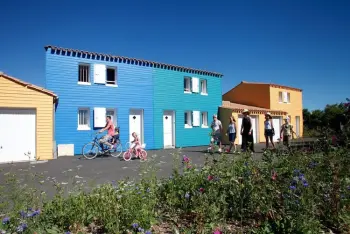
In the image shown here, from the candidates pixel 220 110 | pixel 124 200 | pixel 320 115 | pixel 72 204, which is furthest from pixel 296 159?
pixel 320 115

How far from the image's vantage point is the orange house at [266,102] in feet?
87.5

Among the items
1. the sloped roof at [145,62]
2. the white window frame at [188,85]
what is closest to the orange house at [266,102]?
the sloped roof at [145,62]

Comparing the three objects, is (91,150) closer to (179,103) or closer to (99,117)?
(99,117)

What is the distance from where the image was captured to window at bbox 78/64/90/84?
16500 millimetres

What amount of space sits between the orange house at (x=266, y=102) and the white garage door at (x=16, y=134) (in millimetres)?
17350

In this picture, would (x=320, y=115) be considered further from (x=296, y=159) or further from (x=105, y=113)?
(x=296, y=159)

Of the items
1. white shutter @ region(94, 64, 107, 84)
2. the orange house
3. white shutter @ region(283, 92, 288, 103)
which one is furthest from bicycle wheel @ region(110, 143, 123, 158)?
white shutter @ region(283, 92, 288, 103)

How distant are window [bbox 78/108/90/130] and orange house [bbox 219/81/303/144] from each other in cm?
1397

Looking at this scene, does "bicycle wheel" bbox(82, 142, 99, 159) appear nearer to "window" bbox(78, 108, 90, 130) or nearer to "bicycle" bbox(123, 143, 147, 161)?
"bicycle" bbox(123, 143, 147, 161)

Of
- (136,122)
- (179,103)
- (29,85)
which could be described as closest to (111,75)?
(136,122)

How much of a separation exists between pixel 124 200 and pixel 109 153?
1144 cm

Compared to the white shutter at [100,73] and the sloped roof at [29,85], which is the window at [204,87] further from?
the sloped roof at [29,85]

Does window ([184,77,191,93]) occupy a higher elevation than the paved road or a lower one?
higher

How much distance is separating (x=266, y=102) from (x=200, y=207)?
90.2 feet
